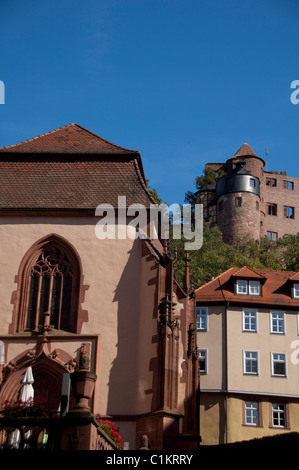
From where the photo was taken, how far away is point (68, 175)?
78.8 feet

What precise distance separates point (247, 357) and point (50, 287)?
1604cm

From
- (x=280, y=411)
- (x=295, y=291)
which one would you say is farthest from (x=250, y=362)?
(x=295, y=291)

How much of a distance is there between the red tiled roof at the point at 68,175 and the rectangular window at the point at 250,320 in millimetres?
13412

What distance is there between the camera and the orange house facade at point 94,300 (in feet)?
65.0

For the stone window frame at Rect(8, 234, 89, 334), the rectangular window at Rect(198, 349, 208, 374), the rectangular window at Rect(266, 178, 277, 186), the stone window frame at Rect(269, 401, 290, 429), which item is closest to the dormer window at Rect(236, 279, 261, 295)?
the rectangular window at Rect(198, 349, 208, 374)

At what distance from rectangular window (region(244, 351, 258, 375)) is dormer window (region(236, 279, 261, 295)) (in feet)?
10.6

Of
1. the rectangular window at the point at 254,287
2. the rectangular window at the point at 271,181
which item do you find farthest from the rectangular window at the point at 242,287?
the rectangular window at the point at 271,181

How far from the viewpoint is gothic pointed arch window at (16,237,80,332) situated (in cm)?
2153

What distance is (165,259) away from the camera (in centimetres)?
2097

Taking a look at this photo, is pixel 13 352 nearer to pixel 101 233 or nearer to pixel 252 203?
pixel 101 233

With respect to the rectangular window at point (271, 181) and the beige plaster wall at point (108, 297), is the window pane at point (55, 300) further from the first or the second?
the rectangular window at point (271, 181)

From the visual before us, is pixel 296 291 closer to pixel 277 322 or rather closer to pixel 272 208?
pixel 277 322

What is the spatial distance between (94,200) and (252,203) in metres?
67.4
